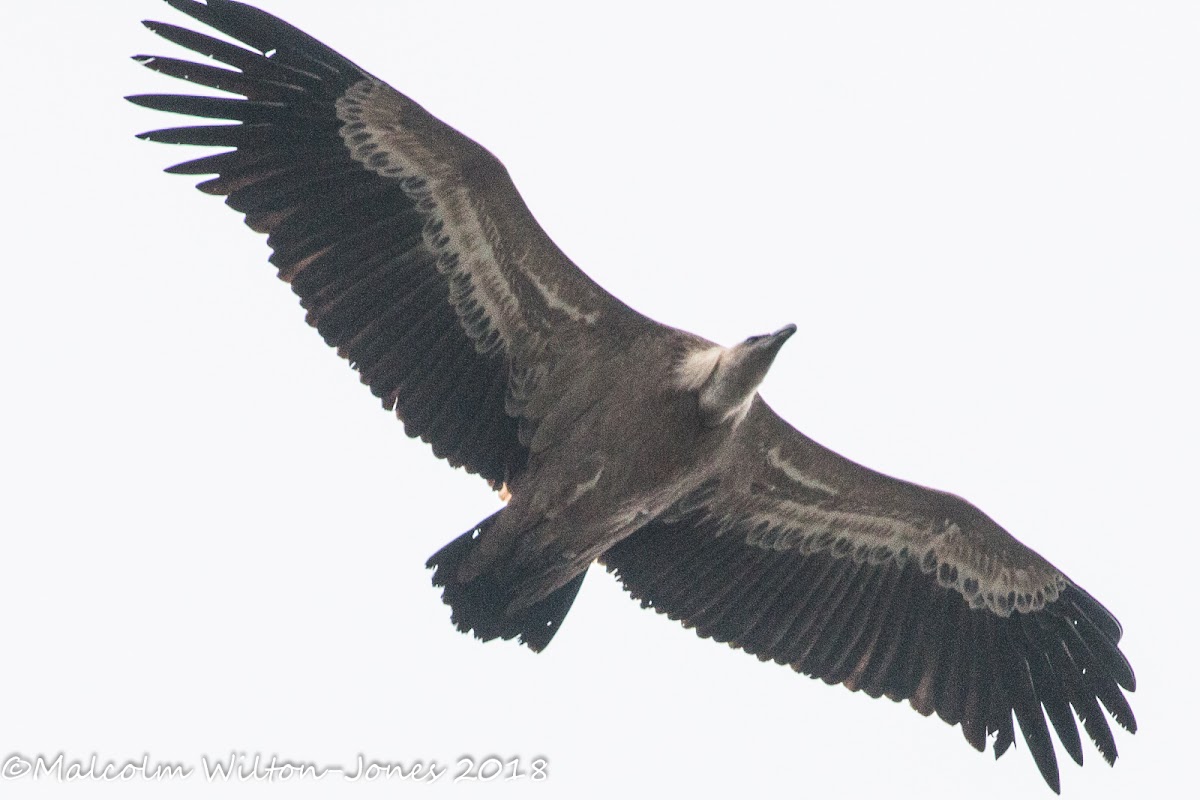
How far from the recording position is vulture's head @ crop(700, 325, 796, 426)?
10078 mm

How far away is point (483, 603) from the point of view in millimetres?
10445

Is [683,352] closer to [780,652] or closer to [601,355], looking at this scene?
[601,355]

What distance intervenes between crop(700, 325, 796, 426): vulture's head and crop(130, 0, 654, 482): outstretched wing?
1.92 feet

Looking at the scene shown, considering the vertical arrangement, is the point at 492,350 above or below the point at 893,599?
above

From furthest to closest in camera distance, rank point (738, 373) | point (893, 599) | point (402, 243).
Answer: point (893, 599), point (402, 243), point (738, 373)

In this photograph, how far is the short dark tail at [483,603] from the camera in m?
10.4

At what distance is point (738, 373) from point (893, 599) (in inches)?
81.1

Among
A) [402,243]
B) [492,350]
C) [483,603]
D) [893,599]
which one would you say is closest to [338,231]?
[402,243]

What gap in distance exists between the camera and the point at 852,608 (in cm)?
1134

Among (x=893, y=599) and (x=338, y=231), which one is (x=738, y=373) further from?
(x=338, y=231)

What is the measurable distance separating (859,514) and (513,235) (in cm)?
255

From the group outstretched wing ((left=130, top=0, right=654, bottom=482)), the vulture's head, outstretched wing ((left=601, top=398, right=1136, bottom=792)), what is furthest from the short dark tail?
the vulture's head

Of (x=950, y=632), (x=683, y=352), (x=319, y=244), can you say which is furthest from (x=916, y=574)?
(x=319, y=244)

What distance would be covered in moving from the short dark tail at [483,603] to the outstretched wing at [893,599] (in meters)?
0.72
